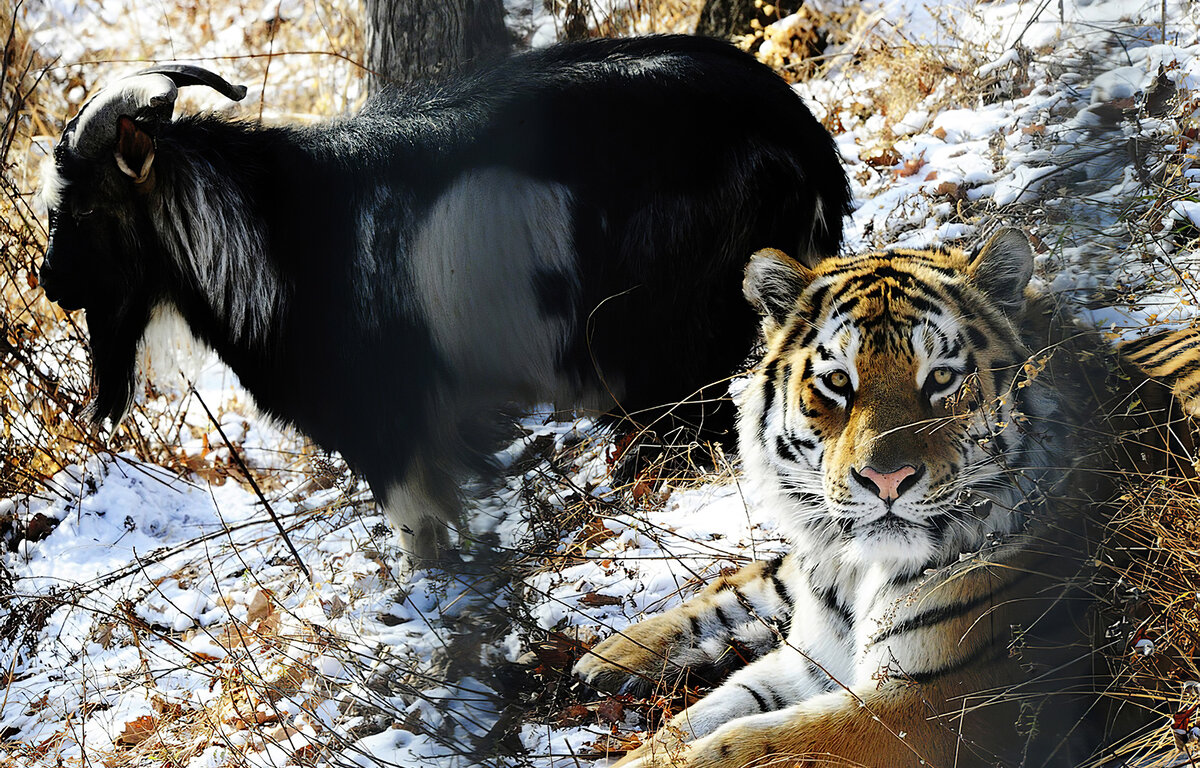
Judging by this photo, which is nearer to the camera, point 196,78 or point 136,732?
point 136,732

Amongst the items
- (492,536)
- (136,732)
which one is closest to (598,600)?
(492,536)

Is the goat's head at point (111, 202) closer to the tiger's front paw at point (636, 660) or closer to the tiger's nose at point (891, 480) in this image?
the tiger's front paw at point (636, 660)

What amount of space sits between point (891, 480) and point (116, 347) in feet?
10.7

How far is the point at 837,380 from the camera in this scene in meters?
2.73

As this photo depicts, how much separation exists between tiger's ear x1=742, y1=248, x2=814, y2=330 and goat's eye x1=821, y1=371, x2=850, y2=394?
0.33 m

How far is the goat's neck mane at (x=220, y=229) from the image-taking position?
13.0 ft

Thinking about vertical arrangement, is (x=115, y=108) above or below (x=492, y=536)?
above

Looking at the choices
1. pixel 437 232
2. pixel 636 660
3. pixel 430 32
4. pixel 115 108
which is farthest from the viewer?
pixel 430 32

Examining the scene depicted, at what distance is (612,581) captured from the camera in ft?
12.3

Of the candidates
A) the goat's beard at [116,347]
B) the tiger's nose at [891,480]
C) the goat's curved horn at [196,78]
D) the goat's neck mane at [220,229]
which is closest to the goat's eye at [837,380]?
the tiger's nose at [891,480]

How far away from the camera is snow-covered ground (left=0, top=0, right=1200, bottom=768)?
315 centimetres

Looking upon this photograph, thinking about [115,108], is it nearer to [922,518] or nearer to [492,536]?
[492,536]

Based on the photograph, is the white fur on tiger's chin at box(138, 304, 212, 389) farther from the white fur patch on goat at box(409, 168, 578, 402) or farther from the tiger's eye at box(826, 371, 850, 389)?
the tiger's eye at box(826, 371, 850, 389)

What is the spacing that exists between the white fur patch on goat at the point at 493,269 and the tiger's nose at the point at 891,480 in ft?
6.37
